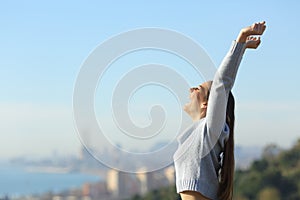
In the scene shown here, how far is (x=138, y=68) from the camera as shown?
1.38m

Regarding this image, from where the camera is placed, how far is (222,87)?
126cm

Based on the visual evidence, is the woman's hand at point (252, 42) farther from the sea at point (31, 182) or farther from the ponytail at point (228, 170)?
the sea at point (31, 182)

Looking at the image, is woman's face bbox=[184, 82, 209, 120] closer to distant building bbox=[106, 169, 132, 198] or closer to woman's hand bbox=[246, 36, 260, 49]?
woman's hand bbox=[246, 36, 260, 49]

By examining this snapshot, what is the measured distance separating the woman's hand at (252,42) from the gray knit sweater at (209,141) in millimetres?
22

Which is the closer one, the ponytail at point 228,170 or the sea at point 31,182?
the ponytail at point 228,170

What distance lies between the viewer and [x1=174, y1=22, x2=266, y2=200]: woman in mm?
1262

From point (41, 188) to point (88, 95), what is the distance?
962 inches

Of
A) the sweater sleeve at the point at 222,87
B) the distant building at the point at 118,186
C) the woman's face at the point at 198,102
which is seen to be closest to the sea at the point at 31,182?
the distant building at the point at 118,186

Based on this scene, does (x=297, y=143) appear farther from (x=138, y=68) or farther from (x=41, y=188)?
(x=138, y=68)

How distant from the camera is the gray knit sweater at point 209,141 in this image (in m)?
1.26

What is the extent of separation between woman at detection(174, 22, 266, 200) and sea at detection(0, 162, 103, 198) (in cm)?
1906

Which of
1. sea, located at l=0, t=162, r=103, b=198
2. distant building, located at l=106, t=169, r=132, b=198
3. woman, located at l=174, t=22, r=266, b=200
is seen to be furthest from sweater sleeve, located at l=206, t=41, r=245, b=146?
sea, located at l=0, t=162, r=103, b=198

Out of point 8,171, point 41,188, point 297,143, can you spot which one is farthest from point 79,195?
point 8,171

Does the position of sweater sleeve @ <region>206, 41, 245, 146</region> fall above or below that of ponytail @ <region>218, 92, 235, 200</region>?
above
